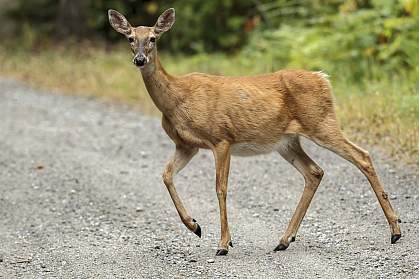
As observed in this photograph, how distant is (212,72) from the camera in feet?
50.6

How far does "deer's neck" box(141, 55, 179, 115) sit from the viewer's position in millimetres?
7406

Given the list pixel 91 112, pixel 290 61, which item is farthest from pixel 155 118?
pixel 290 61

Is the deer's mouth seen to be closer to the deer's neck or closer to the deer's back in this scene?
the deer's neck

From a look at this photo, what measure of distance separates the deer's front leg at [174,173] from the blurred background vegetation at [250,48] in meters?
2.95

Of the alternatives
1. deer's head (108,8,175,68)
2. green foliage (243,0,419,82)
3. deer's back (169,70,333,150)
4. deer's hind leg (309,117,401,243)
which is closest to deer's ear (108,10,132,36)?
deer's head (108,8,175,68)

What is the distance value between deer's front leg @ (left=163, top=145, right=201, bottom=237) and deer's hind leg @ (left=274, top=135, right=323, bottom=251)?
0.72 metres

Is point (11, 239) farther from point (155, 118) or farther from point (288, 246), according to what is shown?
point (155, 118)

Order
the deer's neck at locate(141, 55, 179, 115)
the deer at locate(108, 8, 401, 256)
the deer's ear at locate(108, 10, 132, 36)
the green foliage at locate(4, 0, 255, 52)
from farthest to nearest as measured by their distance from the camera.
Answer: the green foliage at locate(4, 0, 255, 52) < the deer's ear at locate(108, 10, 132, 36) < the deer's neck at locate(141, 55, 179, 115) < the deer at locate(108, 8, 401, 256)

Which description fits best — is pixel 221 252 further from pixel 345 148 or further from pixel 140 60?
pixel 140 60

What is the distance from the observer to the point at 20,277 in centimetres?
687

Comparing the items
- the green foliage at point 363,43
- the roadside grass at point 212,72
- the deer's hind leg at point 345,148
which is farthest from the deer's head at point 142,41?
the green foliage at point 363,43

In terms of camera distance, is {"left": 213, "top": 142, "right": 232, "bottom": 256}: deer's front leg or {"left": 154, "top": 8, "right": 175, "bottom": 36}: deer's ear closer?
{"left": 213, "top": 142, "right": 232, "bottom": 256}: deer's front leg

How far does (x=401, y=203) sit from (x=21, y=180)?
422 cm

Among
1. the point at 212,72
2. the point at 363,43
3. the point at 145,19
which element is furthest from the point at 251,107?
the point at 145,19
